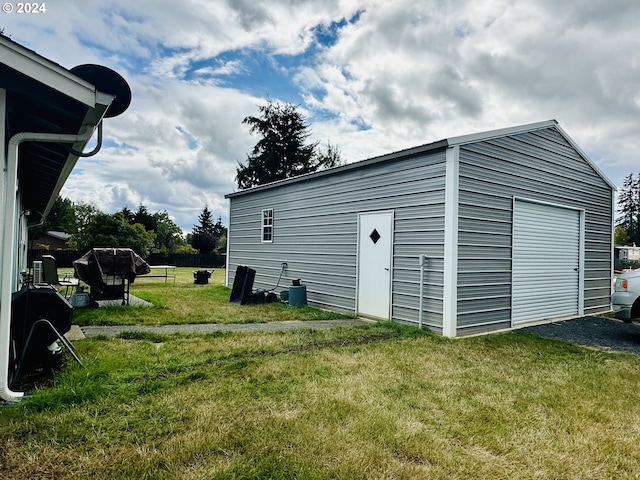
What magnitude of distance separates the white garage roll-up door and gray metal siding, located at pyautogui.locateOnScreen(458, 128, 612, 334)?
0.27 metres

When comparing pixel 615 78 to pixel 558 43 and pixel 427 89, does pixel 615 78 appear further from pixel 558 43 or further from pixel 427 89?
pixel 427 89

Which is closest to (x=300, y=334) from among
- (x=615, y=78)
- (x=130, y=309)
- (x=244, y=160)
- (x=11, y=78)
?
(x=130, y=309)

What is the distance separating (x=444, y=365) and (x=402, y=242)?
2872 millimetres

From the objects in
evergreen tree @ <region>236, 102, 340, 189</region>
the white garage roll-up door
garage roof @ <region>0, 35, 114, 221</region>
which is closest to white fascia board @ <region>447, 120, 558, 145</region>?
the white garage roll-up door

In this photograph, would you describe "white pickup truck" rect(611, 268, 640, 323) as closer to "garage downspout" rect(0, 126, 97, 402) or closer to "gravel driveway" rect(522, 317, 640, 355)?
"gravel driveway" rect(522, 317, 640, 355)

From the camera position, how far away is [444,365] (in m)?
4.36

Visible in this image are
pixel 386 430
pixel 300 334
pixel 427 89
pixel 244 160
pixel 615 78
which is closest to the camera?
pixel 386 430

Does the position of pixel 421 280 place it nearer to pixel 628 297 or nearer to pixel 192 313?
A: pixel 628 297

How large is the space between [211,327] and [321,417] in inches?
153

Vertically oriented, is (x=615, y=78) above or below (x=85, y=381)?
above

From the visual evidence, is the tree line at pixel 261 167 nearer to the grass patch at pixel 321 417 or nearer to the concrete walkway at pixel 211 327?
the concrete walkway at pixel 211 327

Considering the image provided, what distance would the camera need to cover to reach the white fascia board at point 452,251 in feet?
19.4

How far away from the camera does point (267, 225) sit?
439 inches

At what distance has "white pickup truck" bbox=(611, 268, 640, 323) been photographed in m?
6.08
